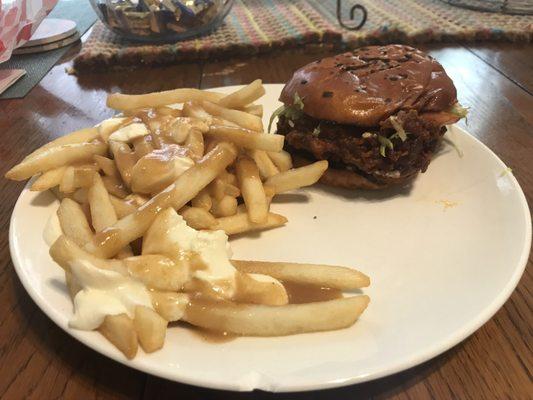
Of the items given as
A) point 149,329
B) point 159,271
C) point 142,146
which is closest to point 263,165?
point 142,146

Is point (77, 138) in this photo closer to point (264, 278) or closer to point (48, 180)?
point (48, 180)

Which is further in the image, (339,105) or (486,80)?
(486,80)

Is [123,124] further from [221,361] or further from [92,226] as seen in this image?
[221,361]

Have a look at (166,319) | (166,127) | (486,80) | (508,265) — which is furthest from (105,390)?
(486,80)

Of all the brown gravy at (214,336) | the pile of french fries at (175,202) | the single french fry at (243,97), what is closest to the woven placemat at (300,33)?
the pile of french fries at (175,202)

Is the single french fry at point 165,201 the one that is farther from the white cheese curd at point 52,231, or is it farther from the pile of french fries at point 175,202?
the white cheese curd at point 52,231

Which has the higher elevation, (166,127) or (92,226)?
(166,127)
